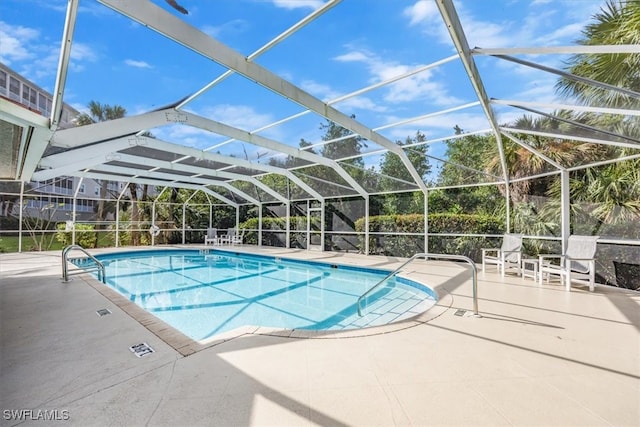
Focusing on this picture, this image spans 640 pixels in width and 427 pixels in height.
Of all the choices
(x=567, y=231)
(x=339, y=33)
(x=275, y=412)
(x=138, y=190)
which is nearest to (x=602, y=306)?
(x=567, y=231)

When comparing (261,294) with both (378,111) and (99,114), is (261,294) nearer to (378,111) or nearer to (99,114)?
(99,114)

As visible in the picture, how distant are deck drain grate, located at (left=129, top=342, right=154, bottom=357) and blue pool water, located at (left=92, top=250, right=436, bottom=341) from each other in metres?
1.25

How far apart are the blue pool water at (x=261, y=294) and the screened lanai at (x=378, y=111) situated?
3474mm

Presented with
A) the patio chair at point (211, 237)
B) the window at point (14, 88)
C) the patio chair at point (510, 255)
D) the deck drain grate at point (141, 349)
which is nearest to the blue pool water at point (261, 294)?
the deck drain grate at point (141, 349)

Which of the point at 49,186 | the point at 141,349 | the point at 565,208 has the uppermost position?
the point at 49,186

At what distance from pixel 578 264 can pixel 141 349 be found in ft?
25.0

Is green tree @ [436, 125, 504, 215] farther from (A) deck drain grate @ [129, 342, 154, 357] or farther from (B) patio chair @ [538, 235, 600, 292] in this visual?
(A) deck drain grate @ [129, 342, 154, 357]

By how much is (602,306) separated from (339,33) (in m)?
5.86

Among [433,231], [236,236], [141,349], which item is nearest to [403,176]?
[433,231]

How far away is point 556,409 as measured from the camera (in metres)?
2.08

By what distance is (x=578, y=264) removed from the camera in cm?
604

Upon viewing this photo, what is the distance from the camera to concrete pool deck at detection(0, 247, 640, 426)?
6.66 feet

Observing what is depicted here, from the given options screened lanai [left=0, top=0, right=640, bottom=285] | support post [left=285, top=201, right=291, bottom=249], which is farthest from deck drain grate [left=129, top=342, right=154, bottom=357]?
support post [left=285, top=201, right=291, bottom=249]

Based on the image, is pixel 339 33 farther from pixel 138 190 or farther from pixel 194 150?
pixel 138 190
